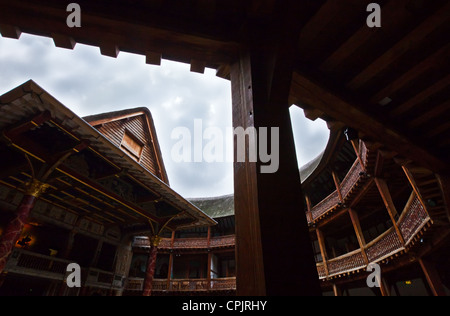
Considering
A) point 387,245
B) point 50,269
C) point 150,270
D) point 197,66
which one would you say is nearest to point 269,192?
point 197,66

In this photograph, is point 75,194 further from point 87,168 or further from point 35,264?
point 35,264

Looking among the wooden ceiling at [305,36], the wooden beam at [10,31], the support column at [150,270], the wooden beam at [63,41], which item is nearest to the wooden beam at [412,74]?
the wooden ceiling at [305,36]

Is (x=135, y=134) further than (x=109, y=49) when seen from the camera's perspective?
Yes

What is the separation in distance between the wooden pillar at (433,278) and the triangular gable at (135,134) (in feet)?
42.7

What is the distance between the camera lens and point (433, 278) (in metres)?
8.05

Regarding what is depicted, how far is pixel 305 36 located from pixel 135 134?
12551 millimetres

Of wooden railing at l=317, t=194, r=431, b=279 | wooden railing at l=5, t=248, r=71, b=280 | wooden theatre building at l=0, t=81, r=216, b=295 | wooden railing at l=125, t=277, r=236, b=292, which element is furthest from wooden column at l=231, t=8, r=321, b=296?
wooden railing at l=125, t=277, r=236, b=292

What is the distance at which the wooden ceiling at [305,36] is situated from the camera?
5.76ft

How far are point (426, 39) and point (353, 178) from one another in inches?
450

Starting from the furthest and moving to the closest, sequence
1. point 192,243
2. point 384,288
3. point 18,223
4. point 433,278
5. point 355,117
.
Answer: point 192,243, point 384,288, point 433,278, point 18,223, point 355,117

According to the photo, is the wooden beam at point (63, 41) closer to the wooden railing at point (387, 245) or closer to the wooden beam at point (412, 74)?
the wooden beam at point (412, 74)

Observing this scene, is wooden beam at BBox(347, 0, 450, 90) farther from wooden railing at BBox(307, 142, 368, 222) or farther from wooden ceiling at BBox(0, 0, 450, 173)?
wooden railing at BBox(307, 142, 368, 222)
